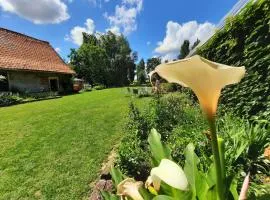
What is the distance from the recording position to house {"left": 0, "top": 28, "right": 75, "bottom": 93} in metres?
23.7

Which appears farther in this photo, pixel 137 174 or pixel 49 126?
pixel 49 126

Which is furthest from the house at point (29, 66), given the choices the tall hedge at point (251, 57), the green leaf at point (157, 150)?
the green leaf at point (157, 150)

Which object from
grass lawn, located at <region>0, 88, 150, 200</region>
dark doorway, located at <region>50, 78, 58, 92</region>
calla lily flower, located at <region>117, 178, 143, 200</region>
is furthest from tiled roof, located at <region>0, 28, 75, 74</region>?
calla lily flower, located at <region>117, 178, 143, 200</region>

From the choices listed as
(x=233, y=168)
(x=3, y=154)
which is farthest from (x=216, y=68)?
(x=3, y=154)

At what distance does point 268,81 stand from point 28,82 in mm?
23554

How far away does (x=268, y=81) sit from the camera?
531cm

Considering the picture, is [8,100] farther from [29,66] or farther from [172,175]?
[172,175]

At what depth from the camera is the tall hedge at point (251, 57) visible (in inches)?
213

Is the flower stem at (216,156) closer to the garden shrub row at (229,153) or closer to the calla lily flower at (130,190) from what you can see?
the calla lily flower at (130,190)

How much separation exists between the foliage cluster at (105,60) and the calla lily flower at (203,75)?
48514 millimetres

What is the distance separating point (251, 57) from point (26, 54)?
83.6ft

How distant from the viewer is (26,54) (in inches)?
1092

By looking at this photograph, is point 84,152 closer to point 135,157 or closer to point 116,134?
point 116,134

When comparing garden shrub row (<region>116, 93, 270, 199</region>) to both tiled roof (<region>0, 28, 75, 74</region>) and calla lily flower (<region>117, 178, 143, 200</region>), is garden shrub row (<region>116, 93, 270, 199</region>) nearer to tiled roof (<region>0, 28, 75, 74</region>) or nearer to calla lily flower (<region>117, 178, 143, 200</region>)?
calla lily flower (<region>117, 178, 143, 200</region>)
